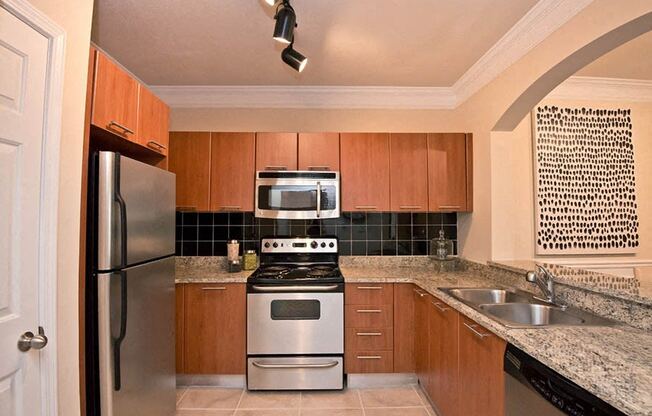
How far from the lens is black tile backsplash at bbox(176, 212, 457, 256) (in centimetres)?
302

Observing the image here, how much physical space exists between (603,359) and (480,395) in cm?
63

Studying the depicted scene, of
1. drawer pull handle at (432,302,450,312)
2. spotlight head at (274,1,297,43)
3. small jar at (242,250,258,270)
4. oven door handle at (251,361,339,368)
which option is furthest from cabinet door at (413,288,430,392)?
spotlight head at (274,1,297,43)

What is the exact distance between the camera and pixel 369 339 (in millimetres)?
2500

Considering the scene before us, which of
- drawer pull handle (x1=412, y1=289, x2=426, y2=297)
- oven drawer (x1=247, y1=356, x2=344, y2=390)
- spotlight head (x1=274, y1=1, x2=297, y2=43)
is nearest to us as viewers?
spotlight head (x1=274, y1=1, x2=297, y2=43)

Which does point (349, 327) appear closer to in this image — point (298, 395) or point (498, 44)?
point (298, 395)

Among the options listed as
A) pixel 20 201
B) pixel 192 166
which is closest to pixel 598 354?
pixel 20 201

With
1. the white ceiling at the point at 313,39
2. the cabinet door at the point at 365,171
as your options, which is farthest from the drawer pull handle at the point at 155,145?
the cabinet door at the point at 365,171

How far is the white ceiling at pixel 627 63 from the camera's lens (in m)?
2.27

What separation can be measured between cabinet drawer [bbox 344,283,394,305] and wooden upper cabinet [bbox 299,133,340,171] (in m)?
1.01

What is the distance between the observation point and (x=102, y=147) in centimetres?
191

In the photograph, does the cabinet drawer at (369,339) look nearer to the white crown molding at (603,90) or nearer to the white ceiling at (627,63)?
the white crown molding at (603,90)

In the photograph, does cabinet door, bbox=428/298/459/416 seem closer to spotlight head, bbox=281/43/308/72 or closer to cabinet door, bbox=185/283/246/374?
cabinet door, bbox=185/283/246/374

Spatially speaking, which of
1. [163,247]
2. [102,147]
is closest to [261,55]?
[102,147]

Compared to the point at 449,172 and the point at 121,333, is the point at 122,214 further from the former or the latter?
the point at 449,172
